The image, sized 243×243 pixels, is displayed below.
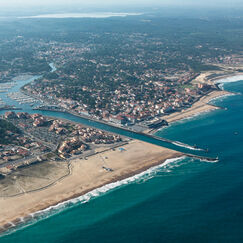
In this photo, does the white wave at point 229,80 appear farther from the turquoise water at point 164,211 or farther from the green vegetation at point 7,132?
the green vegetation at point 7,132

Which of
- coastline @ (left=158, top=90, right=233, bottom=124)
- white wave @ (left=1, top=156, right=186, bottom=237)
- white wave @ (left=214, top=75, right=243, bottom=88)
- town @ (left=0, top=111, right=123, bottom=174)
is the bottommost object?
white wave @ (left=1, top=156, right=186, bottom=237)

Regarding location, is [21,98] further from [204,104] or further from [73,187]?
[73,187]

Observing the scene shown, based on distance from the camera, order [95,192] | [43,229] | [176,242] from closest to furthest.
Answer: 1. [176,242]
2. [43,229]
3. [95,192]

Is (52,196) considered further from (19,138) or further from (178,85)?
(178,85)

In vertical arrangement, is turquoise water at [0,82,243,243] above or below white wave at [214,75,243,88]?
below

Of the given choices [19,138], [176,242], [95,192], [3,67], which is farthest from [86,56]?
[176,242]

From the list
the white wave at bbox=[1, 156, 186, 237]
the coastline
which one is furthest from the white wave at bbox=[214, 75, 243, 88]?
the white wave at bbox=[1, 156, 186, 237]

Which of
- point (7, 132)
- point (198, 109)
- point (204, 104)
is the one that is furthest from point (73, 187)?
point (204, 104)

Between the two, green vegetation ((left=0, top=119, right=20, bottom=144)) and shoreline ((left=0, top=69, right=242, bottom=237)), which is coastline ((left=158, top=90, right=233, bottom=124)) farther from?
green vegetation ((left=0, top=119, right=20, bottom=144))
